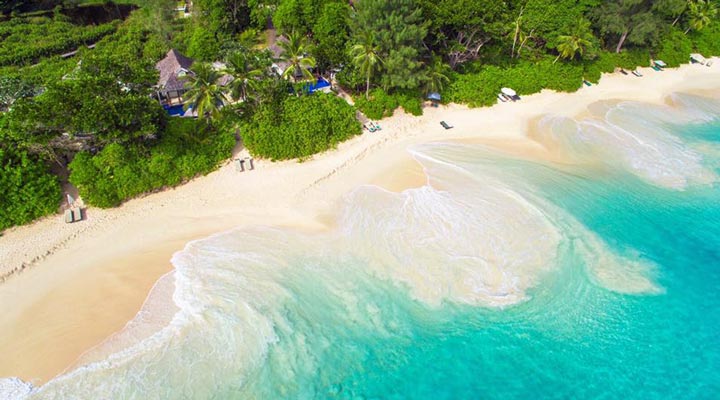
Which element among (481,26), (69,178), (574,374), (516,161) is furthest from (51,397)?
(481,26)

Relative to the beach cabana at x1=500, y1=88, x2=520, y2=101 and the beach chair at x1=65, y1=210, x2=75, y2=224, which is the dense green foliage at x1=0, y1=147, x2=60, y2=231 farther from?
the beach cabana at x1=500, y1=88, x2=520, y2=101

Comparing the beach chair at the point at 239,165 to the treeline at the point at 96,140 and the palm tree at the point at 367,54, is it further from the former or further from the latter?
the palm tree at the point at 367,54

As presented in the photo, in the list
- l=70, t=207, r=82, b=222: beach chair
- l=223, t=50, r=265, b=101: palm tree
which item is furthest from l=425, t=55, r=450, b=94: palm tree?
l=70, t=207, r=82, b=222: beach chair

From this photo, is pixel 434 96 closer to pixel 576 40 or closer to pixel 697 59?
pixel 576 40

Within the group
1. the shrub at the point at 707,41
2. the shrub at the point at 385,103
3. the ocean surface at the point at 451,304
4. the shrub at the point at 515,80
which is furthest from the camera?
the shrub at the point at 707,41

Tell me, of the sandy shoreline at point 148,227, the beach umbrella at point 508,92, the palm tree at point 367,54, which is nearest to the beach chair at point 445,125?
the sandy shoreline at point 148,227

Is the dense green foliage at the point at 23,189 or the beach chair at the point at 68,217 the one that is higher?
the dense green foliage at the point at 23,189
